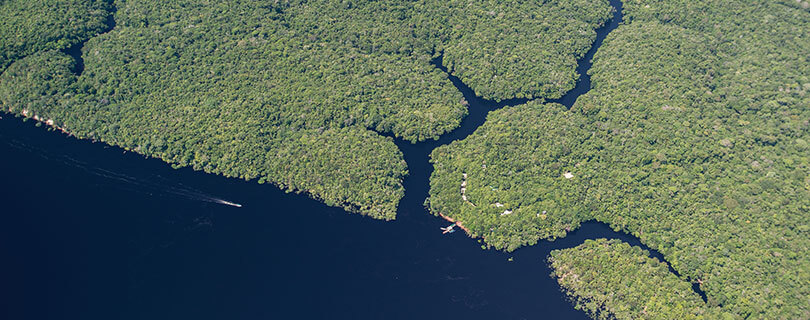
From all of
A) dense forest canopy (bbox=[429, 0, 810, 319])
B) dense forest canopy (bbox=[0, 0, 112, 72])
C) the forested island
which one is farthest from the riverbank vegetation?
dense forest canopy (bbox=[0, 0, 112, 72])

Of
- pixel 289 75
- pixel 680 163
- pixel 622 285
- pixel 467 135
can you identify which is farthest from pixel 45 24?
pixel 680 163

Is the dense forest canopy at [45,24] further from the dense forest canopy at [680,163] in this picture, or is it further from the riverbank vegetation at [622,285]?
the riverbank vegetation at [622,285]

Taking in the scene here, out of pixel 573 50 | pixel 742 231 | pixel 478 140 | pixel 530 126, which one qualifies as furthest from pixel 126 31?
pixel 742 231

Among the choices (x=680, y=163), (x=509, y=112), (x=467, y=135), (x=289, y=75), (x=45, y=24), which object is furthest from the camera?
(x=45, y=24)

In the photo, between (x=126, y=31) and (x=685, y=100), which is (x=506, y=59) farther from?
(x=126, y=31)

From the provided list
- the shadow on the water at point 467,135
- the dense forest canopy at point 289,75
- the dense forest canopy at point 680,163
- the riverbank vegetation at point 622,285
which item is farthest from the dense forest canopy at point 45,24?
the riverbank vegetation at point 622,285

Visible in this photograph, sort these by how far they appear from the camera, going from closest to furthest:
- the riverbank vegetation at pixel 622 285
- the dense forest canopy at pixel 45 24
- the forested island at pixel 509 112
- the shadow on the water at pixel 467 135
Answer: the riverbank vegetation at pixel 622 285
the forested island at pixel 509 112
the shadow on the water at pixel 467 135
the dense forest canopy at pixel 45 24

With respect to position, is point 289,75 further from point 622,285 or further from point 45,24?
point 622,285
